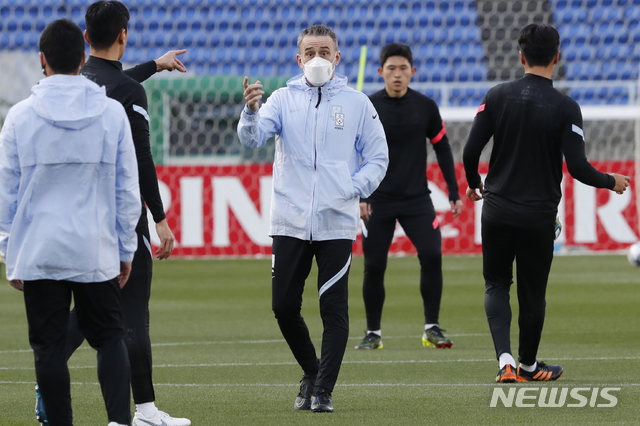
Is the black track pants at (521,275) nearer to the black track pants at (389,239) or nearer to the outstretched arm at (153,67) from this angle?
the black track pants at (389,239)

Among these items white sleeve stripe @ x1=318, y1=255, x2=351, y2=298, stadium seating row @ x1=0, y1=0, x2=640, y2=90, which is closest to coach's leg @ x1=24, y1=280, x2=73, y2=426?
white sleeve stripe @ x1=318, y1=255, x2=351, y2=298

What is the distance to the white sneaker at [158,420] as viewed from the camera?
13.0 ft

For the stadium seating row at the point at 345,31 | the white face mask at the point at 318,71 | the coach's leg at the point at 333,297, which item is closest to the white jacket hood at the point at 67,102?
the white face mask at the point at 318,71

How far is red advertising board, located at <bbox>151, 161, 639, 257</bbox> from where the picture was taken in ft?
44.3

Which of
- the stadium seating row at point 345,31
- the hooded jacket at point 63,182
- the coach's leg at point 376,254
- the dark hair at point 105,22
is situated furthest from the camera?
the stadium seating row at point 345,31

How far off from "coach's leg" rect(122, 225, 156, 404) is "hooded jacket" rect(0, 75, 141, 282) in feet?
1.91

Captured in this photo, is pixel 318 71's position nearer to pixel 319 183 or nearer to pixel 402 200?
pixel 319 183

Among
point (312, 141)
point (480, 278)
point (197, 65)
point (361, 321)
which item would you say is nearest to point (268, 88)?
point (197, 65)

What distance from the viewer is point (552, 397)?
461 centimetres

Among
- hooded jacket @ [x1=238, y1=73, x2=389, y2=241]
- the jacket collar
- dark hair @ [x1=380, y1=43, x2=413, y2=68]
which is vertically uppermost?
the jacket collar

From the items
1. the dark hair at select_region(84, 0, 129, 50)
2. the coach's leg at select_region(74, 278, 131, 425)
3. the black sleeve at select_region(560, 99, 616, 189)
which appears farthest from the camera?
the black sleeve at select_region(560, 99, 616, 189)

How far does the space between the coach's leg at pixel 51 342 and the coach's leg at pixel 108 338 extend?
69 mm

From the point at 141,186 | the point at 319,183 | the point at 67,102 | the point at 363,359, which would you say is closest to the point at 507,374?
the point at 363,359

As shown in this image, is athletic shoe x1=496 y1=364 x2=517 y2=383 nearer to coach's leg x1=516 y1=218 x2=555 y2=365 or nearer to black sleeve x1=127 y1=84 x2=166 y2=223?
coach's leg x1=516 y1=218 x2=555 y2=365
